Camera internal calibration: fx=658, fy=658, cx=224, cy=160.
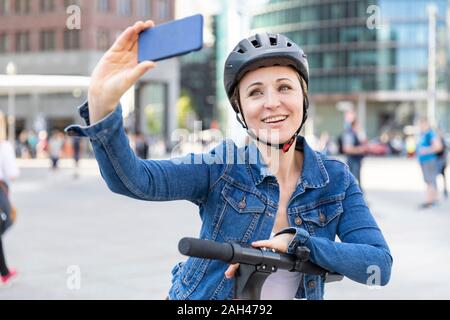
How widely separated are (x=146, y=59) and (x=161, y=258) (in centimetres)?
642

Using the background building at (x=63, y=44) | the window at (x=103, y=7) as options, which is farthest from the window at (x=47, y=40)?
the window at (x=103, y=7)

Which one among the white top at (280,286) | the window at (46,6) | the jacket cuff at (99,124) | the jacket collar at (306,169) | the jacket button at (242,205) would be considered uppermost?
the window at (46,6)

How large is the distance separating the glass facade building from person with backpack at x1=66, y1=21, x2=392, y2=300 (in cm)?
7261

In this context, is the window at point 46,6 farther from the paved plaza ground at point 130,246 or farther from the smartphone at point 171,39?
the smartphone at point 171,39

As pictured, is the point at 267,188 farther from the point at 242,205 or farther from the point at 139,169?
the point at 139,169

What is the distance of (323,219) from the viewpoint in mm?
2135

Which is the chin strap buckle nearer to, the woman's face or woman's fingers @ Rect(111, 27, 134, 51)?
the woman's face

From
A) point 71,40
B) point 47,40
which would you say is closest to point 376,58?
point 71,40

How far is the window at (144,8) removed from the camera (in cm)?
4944

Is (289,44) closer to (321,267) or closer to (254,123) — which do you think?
(254,123)

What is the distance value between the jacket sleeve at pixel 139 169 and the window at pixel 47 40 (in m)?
51.4

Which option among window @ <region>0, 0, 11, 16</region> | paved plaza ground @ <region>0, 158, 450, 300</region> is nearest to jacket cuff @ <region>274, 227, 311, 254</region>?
paved plaza ground @ <region>0, 158, 450, 300</region>

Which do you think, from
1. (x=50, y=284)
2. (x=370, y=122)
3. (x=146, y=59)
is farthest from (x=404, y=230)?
(x=370, y=122)

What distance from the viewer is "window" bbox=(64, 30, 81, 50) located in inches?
1956
